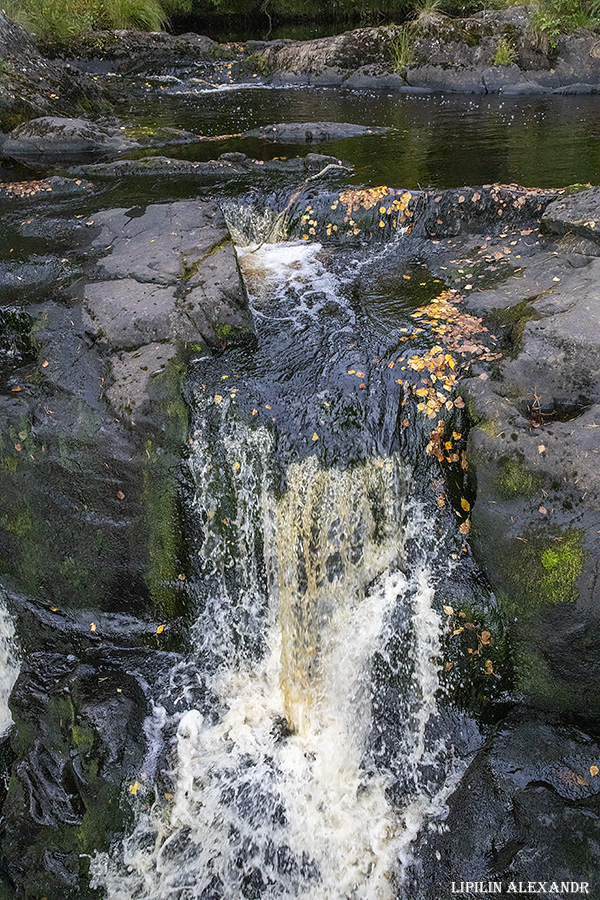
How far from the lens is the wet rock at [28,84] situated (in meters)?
9.64

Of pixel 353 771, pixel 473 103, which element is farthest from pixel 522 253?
pixel 473 103

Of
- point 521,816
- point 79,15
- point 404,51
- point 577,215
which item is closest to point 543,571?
point 521,816

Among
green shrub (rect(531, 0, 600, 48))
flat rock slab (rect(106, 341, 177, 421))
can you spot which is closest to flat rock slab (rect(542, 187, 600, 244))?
flat rock slab (rect(106, 341, 177, 421))

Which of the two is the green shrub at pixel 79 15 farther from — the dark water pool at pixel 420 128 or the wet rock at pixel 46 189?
the wet rock at pixel 46 189

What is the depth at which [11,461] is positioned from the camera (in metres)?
4.35

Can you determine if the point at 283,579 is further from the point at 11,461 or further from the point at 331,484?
the point at 11,461

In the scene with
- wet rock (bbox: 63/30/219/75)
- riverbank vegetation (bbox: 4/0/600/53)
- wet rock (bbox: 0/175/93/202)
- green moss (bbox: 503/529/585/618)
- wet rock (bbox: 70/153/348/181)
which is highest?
riverbank vegetation (bbox: 4/0/600/53)

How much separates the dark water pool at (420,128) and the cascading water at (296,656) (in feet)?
14.7

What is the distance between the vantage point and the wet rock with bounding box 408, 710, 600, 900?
3.25 m

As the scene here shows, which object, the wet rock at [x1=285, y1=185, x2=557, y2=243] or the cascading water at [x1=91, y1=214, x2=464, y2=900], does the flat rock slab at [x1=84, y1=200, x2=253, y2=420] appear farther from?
the wet rock at [x1=285, y1=185, x2=557, y2=243]

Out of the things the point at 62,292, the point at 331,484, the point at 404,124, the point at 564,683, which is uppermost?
the point at 404,124

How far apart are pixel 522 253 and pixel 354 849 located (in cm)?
531

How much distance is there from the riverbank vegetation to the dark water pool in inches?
88.7

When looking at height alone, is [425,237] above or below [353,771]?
above
